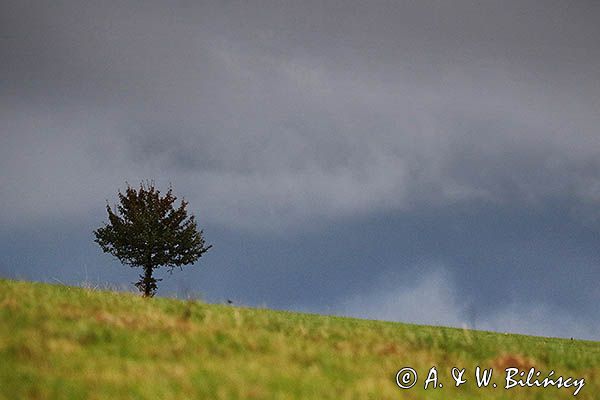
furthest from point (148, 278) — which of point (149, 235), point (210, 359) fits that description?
point (210, 359)

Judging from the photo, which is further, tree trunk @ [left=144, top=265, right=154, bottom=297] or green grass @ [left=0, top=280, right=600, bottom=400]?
tree trunk @ [left=144, top=265, right=154, bottom=297]

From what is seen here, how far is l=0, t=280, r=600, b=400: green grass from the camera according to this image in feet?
17.1

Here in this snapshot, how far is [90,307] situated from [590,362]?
9.59 metres

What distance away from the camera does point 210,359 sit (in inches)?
251

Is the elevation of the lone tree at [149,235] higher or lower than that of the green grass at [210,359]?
higher

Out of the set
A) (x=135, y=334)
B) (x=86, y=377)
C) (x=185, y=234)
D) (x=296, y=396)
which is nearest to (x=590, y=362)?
(x=296, y=396)

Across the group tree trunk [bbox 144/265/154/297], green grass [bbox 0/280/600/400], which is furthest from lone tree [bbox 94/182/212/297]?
green grass [bbox 0/280/600/400]

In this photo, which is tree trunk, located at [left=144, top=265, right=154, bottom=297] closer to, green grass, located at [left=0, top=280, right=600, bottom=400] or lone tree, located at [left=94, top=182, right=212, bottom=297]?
lone tree, located at [left=94, top=182, right=212, bottom=297]

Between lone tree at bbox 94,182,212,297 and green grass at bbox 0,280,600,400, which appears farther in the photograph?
Result: lone tree at bbox 94,182,212,297

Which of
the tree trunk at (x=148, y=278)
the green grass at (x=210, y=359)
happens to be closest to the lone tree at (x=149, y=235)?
the tree trunk at (x=148, y=278)

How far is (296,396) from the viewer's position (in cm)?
534

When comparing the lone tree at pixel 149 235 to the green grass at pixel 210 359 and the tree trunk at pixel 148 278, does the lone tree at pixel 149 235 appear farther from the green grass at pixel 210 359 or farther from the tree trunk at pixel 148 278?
the green grass at pixel 210 359

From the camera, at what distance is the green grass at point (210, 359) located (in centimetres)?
523

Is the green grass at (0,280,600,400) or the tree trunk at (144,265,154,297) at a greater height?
the tree trunk at (144,265,154,297)
